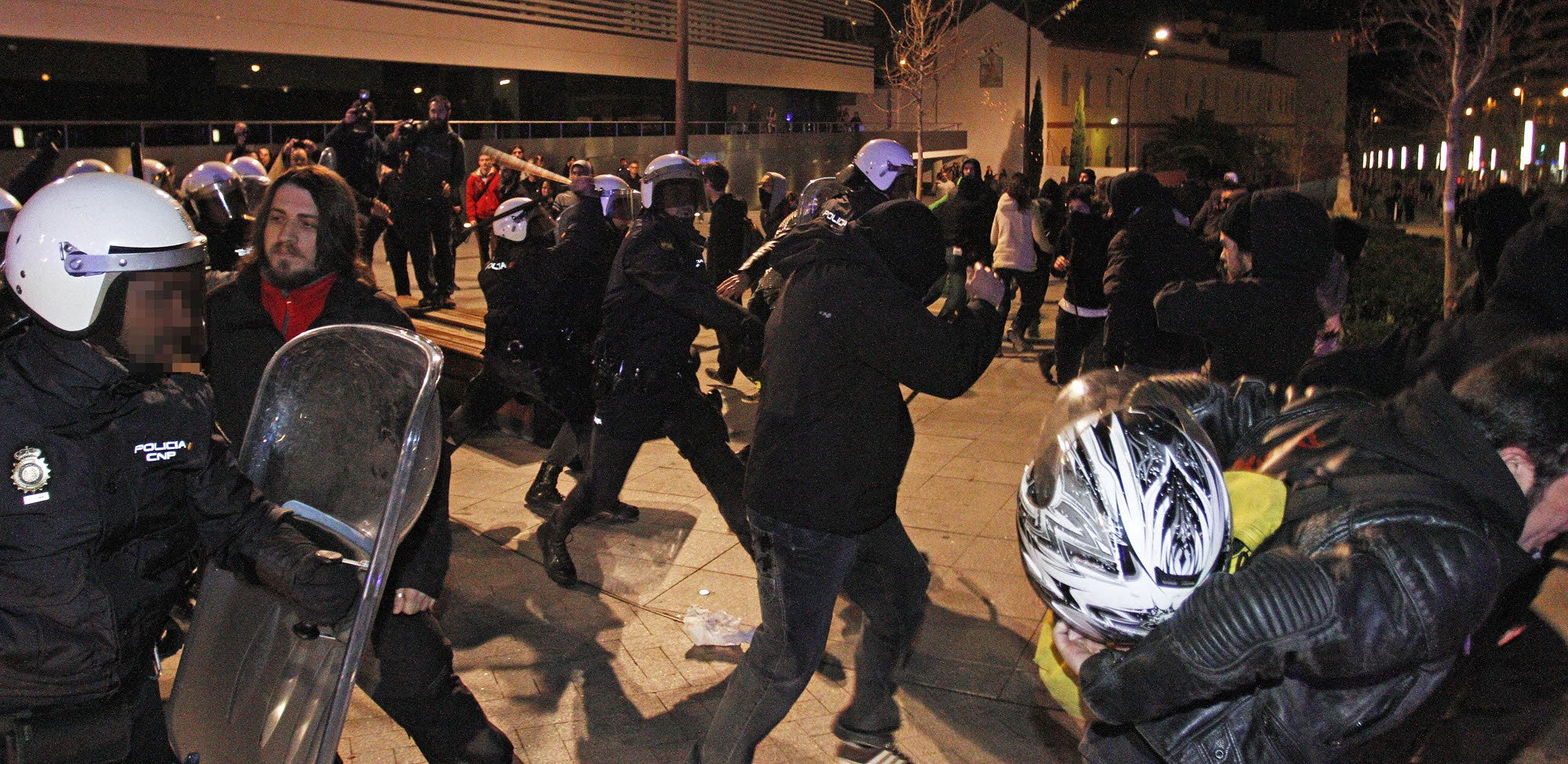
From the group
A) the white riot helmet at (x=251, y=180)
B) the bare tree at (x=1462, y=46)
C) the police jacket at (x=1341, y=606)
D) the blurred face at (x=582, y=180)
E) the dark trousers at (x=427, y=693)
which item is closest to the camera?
the police jacket at (x=1341, y=606)

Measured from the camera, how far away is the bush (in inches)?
397

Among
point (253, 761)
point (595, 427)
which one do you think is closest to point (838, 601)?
point (595, 427)

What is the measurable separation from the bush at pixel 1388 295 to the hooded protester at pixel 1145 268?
111 inches

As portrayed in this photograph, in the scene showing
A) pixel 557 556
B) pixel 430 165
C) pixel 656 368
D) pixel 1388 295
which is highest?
pixel 430 165

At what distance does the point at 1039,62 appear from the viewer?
5206 cm

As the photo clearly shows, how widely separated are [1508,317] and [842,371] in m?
2.45

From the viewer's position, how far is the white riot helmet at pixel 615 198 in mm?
7309

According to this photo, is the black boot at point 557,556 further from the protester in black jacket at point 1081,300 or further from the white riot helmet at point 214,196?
the protester in black jacket at point 1081,300

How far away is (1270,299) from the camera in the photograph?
409 cm

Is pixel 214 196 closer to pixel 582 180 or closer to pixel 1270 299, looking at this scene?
pixel 582 180

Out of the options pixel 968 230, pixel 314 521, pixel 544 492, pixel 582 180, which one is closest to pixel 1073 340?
→ pixel 582 180

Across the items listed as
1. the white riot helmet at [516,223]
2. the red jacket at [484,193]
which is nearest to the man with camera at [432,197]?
the red jacket at [484,193]

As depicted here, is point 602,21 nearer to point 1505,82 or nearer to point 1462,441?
point 1505,82

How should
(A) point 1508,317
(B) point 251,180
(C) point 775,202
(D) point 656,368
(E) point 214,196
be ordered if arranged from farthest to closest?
(C) point 775,202
(B) point 251,180
(E) point 214,196
(D) point 656,368
(A) point 1508,317
